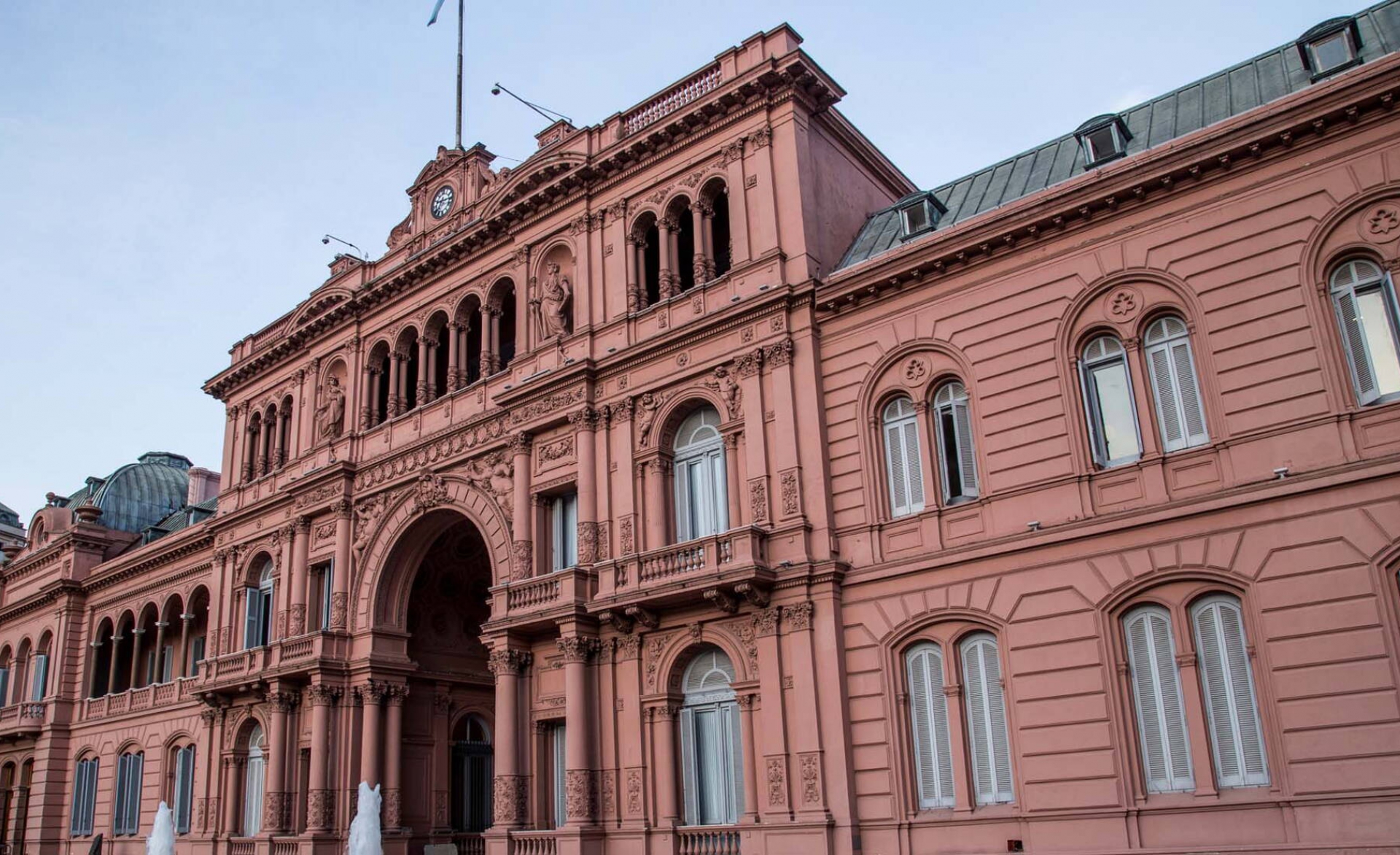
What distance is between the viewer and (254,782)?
117 ft

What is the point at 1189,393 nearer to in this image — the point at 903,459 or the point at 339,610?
Result: the point at 903,459

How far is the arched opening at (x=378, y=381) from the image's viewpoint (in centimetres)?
3575

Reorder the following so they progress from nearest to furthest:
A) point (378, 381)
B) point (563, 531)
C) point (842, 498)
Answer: point (842, 498) → point (563, 531) → point (378, 381)

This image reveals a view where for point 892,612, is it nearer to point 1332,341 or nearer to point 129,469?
point 1332,341

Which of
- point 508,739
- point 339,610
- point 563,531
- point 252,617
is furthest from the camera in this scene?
point 252,617

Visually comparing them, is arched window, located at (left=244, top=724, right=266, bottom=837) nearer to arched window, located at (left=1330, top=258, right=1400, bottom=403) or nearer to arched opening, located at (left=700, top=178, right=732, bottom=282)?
arched opening, located at (left=700, top=178, right=732, bottom=282)

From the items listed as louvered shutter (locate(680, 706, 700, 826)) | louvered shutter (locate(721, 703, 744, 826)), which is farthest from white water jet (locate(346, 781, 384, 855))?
louvered shutter (locate(721, 703, 744, 826))

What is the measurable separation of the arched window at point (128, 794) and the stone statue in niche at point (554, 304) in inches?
930

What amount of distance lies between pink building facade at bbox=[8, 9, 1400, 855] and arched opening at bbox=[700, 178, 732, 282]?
0.51 ft

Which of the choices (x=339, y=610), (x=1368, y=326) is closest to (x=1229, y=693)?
(x=1368, y=326)

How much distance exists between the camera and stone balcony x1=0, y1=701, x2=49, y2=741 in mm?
46812

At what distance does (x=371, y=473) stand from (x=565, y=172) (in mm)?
10550

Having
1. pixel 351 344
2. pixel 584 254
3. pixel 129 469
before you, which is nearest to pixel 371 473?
pixel 351 344

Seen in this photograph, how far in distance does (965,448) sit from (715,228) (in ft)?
33.4
